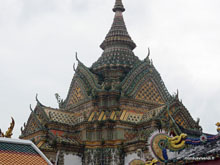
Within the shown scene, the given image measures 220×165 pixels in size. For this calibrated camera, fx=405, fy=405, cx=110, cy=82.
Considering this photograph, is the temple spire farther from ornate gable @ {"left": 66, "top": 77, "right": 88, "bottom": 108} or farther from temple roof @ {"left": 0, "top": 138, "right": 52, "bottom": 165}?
temple roof @ {"left": 0, "top": 138, "right": 52, "bottom": 165}

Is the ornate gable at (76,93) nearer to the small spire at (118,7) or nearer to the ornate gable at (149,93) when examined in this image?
the ornate gable at (149,93)

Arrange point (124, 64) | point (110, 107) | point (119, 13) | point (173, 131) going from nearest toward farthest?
point (173, 131) < point (110, 107) < point (124, 64) < point (119, 13)

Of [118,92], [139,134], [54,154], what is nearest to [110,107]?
[118,92]

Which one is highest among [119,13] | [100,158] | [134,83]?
[119,13]

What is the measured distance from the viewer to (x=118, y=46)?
32.3m

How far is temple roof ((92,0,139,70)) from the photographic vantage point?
31.0 metres

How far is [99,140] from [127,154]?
7.16ft

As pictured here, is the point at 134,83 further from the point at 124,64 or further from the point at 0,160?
the point at 0,160

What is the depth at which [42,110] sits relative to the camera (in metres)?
28.1

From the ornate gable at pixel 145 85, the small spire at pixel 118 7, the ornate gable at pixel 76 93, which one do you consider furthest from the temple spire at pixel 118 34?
the ornate gable at pixel 76 93

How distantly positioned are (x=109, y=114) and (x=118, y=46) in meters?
6.88

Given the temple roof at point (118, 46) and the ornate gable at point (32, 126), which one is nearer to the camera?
the ornate gable at point (32, 126)

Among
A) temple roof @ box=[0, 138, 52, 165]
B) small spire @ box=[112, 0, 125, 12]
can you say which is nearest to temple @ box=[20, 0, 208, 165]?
small spire @ box=[112, 0, 125, 12]

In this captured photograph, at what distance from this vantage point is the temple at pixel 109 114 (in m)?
26.1
